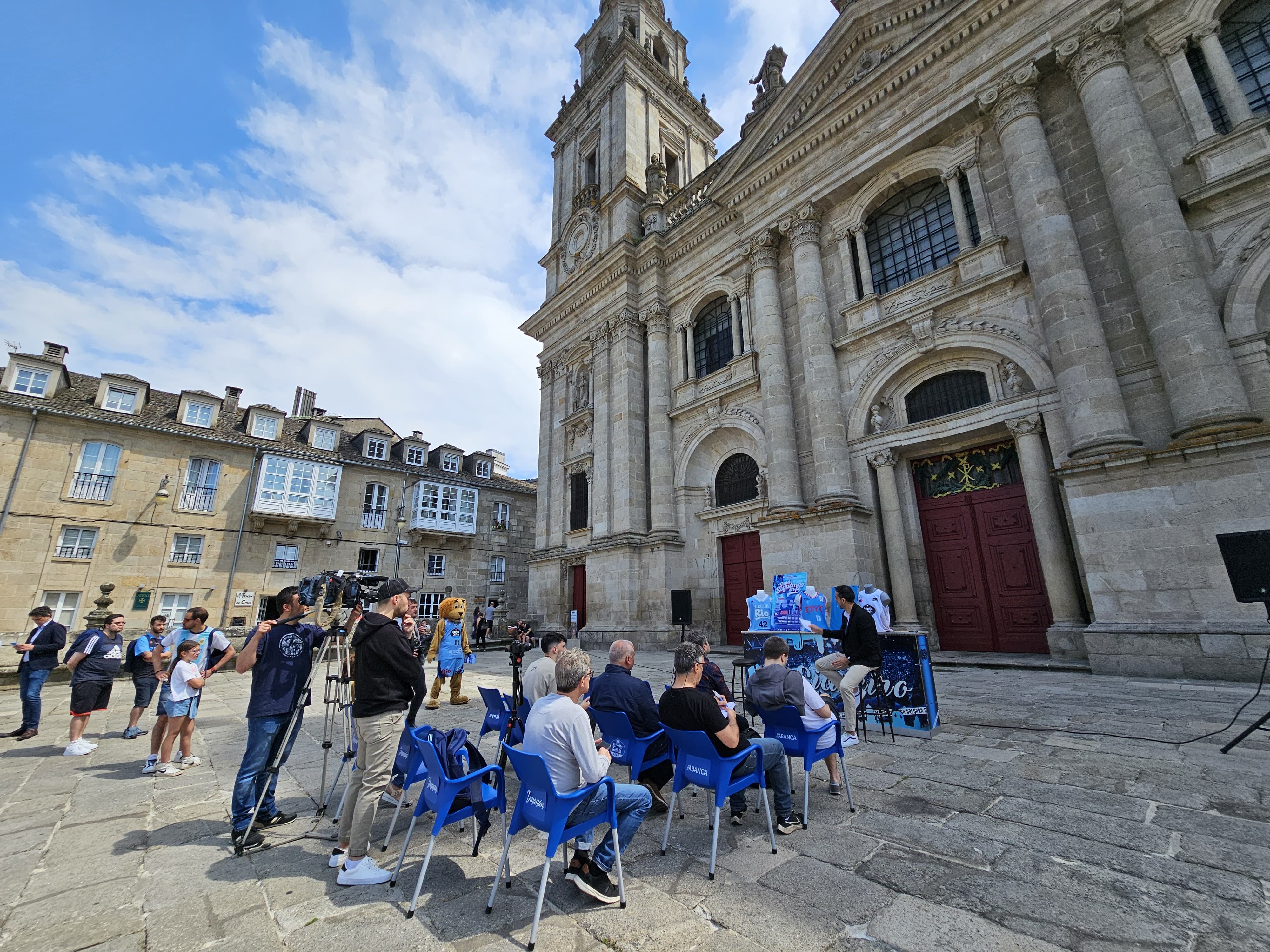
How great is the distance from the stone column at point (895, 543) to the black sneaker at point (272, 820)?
36.7 ft

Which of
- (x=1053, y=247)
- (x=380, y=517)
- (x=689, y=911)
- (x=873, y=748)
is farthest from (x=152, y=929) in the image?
(x=380, y=517)

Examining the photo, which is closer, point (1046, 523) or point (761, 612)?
point (1046, 523)

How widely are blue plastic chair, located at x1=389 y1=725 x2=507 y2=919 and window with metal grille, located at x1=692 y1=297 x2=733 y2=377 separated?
49.1ft

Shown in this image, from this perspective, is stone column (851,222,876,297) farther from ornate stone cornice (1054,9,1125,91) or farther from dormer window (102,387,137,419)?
dormer window (102,387,137,419)

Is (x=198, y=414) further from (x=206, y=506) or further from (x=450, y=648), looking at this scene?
(x=450, y=648)

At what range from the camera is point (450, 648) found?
26.5ft

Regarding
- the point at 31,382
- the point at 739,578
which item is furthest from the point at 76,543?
the point at 739,578

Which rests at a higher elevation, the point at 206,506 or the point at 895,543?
the point at 206,506

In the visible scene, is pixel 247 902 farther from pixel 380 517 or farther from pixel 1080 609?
pixel 380 517

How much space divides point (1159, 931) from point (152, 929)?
4.98m

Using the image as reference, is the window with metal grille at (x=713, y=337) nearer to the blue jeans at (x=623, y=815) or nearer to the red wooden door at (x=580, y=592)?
the red wooden door at (x=580, y=592)

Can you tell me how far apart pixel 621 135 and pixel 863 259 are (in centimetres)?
1333

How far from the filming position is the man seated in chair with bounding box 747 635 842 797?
13.4 feet

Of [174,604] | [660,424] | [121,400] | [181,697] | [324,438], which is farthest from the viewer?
[324,438]
